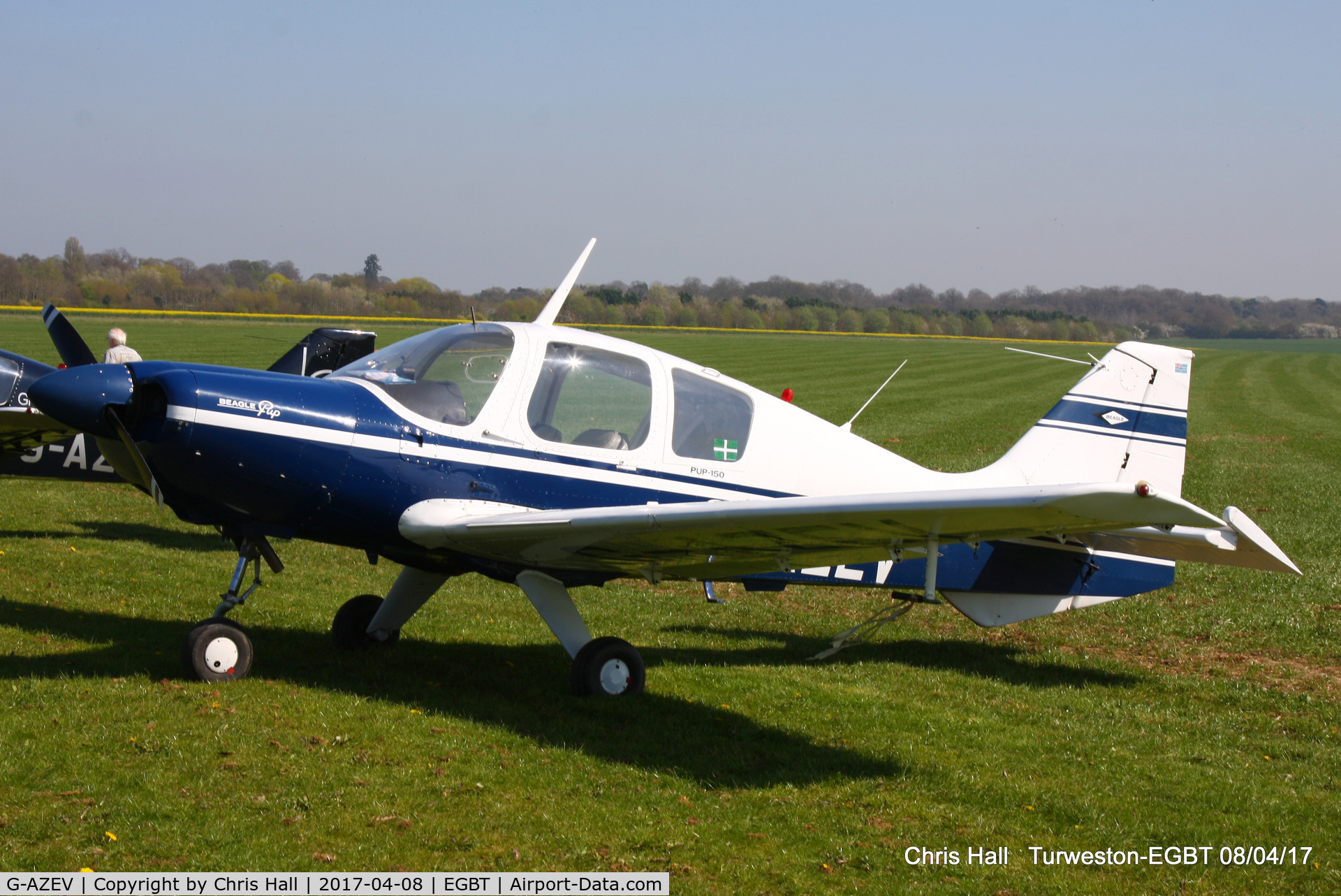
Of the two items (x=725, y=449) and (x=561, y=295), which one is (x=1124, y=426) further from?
(x=561, y=295)

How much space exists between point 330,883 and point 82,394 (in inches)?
123

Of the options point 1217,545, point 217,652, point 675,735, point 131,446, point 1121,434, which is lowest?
point 675,735

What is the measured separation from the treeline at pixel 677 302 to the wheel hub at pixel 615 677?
36661mm

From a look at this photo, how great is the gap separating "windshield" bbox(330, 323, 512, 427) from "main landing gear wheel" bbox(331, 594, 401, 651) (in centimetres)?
177

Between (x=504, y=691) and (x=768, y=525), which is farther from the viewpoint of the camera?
(x=504, y=691)

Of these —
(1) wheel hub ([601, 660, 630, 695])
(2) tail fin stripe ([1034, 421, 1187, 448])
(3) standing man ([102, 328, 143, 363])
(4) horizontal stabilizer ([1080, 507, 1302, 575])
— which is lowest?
(1) wheel hub ([601, 660, 630, 695])

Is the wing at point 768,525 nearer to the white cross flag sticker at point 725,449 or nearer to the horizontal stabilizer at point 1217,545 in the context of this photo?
the white cross flag sticker at point 725,449

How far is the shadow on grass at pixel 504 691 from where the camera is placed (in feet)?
18.1

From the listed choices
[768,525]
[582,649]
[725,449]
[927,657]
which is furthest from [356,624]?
[927,657]

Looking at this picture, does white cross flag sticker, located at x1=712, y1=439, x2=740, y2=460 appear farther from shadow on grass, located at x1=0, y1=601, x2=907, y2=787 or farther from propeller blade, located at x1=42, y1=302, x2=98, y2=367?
propeller blade, located at x1=42, y1=302, x2=98, y2=367

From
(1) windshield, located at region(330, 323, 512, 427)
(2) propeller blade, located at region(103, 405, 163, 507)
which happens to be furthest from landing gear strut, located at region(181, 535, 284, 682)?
(1) windshield, located at region(330, 323, 512, 427)

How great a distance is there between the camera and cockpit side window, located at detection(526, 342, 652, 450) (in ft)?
21.2

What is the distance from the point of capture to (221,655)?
6.25 meters

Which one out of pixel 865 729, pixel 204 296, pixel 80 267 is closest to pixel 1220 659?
pixel 865 729
